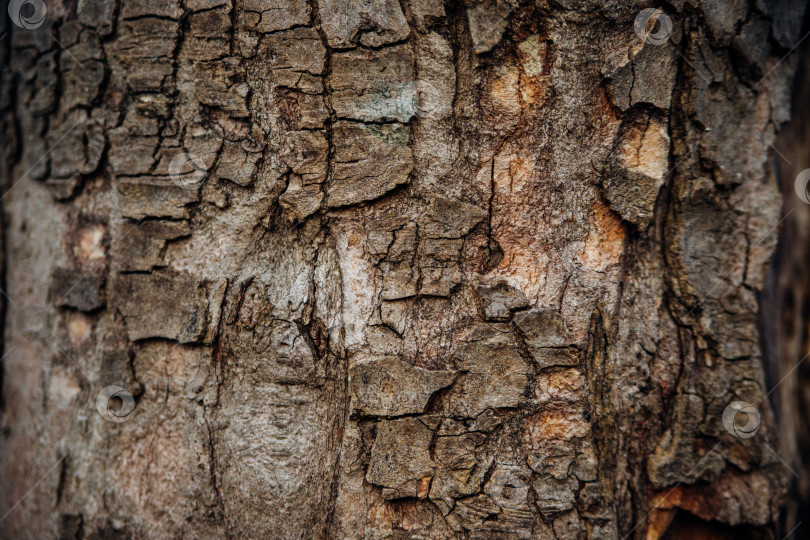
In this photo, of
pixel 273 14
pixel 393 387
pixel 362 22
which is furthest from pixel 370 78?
pixel 393 387

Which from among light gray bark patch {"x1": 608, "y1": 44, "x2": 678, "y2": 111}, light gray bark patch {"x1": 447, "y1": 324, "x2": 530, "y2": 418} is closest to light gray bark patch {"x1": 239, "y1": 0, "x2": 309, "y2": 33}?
light gray bark patch {"x1": 608, "y1": 44, "x2": 678, "y2": 111}

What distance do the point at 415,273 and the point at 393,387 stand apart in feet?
0.81

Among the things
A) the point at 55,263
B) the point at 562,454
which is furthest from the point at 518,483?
the point at 55,263

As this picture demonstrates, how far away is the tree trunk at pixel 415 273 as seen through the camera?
39.9 inches

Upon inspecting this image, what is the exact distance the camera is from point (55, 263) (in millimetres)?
1229

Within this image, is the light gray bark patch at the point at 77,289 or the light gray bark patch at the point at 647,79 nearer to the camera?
the light gray bark patch at the point at 647,79

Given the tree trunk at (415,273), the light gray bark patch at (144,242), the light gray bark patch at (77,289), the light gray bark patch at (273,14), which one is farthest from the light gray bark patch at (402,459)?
the light gray bark patch at (273,14)

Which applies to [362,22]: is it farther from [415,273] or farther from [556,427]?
[556,427]

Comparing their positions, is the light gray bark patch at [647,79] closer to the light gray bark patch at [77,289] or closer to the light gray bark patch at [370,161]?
the light gray bark patch at [370,161]

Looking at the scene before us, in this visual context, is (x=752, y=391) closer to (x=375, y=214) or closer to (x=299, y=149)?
(x=375, y=214)

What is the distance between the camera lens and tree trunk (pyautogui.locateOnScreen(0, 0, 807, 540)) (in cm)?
101

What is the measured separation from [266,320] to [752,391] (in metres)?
1.17

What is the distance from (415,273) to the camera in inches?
40.3

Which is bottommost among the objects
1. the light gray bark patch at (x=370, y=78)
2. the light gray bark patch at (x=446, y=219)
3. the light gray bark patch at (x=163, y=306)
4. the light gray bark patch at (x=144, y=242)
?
the light gray bark patch at (x=163, y=306)
